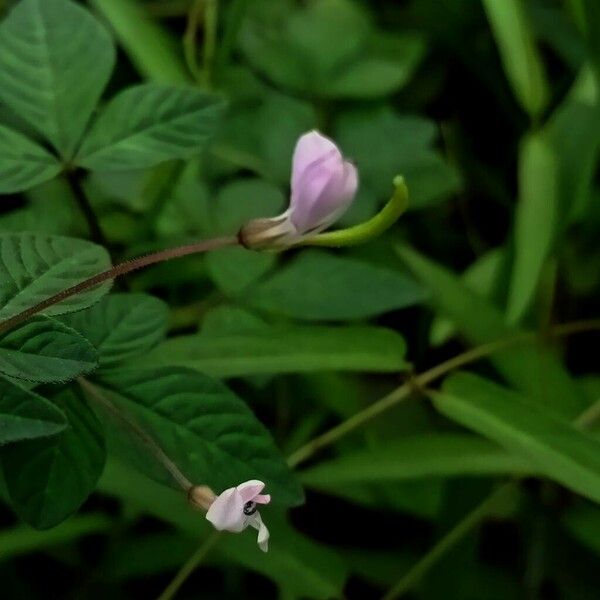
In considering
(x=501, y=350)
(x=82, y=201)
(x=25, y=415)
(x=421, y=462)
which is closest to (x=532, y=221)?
(x=501, y=350)

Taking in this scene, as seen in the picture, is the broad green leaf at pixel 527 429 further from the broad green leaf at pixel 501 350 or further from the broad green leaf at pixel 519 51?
the broad green leaf at pixel 519 51

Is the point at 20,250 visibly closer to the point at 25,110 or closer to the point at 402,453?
the point at 25,110

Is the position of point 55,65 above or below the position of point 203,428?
above

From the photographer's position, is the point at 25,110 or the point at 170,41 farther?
the point at 170,41

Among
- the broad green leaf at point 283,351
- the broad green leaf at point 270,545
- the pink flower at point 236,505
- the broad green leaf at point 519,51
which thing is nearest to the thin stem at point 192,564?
the broad green leaf at point 270,545

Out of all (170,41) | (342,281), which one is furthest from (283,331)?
(170,41)

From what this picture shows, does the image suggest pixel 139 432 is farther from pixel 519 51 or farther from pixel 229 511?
pixel 519 51
